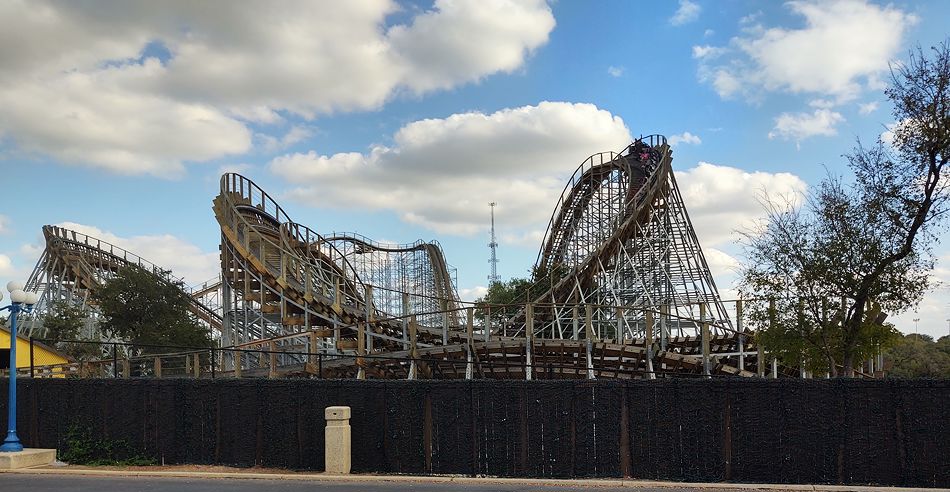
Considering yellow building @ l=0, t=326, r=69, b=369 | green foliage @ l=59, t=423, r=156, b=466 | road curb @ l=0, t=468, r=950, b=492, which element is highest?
yellow building @ l=0, t=326, r=69, b=369

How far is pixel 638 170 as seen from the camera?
37.0 meters

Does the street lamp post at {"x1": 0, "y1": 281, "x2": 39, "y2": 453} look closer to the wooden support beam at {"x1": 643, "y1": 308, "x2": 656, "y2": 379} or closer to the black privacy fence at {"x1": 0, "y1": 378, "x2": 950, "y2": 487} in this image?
the black privacy fence at {"x1": 0, "y1": 378, "x2": 950, "y2": 487}

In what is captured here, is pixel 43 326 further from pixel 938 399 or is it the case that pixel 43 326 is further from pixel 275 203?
pixel 938 399

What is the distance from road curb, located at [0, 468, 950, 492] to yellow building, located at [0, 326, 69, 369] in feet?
33.7

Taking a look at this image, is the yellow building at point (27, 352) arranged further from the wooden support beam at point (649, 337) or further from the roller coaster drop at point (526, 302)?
the wooden support beam at point (649, 337)

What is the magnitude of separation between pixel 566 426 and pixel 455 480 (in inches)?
74.8

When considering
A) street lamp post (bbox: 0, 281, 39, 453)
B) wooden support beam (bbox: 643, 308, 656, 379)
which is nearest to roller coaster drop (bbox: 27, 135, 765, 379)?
wooden support beam (bbox: 643, 308, 656, 379)

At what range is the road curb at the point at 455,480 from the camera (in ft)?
37.5

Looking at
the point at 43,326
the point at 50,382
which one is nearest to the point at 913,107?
the point at 50,382

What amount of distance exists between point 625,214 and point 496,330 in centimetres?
695

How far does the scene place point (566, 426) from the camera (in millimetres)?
12430

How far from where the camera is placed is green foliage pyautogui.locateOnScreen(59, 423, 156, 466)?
1419 centimetres

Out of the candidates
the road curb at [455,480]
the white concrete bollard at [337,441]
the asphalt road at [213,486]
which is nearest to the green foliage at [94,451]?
the road curb at [455,480]

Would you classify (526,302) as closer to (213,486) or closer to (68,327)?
(213,486)
